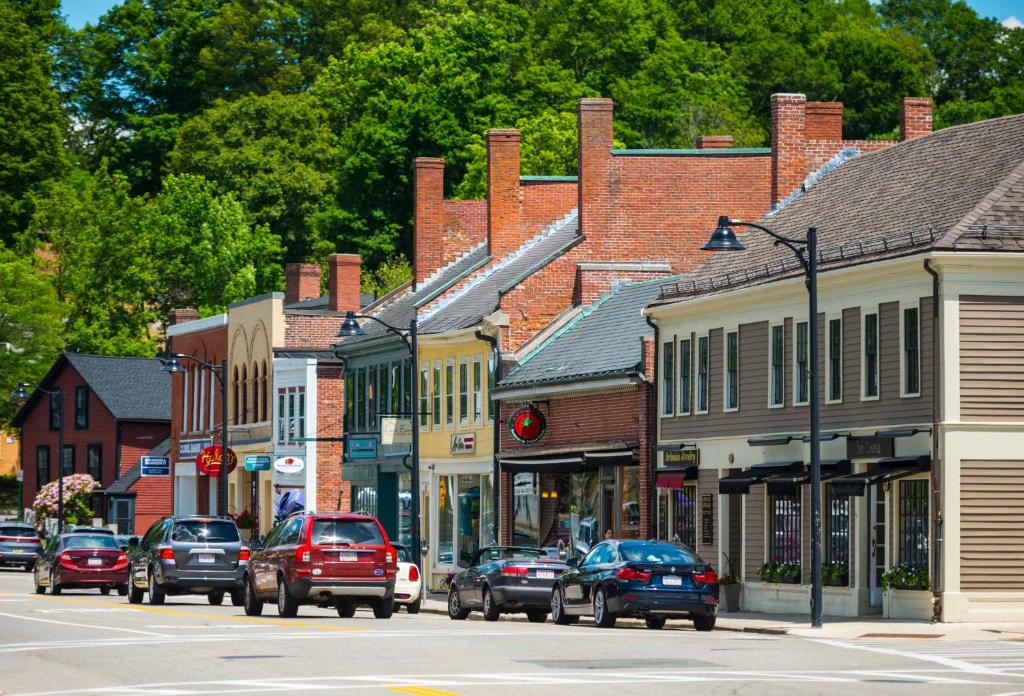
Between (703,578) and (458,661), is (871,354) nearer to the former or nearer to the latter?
(703,578)

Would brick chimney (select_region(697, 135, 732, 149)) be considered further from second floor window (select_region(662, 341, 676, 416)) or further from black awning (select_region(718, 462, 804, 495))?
black awning (select_region(718, 462, 804, 495))

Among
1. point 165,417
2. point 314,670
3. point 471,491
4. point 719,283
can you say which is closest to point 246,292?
point 165,417

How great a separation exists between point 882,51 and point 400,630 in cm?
7088

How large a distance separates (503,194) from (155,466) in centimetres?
2342

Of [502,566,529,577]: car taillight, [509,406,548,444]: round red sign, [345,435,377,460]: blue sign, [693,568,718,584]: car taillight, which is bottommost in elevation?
[502,566,529,577]: car taillight

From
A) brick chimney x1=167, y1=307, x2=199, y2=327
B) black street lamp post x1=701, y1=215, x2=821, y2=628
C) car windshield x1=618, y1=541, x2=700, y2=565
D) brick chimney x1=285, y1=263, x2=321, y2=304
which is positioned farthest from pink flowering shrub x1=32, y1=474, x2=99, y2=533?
black street lamp post x1=701, y1=215, x2=821, y2=628

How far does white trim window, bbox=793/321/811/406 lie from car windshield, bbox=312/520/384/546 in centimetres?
990

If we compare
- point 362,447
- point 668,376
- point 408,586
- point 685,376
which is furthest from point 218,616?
point 362,447

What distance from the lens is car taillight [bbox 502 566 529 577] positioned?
127ft

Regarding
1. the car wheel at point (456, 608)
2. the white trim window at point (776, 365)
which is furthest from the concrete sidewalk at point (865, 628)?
the white trim window at point (776, 365)

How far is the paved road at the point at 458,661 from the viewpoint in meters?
21.2

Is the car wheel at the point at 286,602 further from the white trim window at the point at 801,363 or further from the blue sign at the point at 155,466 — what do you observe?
the blue sign at the point at 155,466

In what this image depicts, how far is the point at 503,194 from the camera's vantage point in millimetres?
63438

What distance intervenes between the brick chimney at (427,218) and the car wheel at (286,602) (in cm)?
3376
